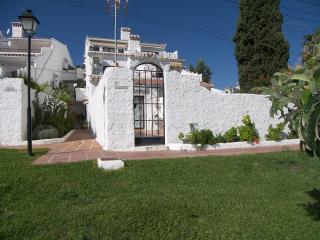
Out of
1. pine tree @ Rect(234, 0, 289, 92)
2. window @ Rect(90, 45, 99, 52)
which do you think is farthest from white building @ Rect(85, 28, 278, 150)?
window @ Rect(90, 45, 99, 52)

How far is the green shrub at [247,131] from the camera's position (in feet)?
38.3

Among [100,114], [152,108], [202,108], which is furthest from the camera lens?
[100,114]

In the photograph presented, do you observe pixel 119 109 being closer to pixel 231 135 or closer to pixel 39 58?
pixel 231 135

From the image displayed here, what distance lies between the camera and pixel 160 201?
17.0 feet

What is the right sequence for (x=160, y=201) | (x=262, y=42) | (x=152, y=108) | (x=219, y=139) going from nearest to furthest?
1. (x=160, y=201)
2. (x=219, y=139)
3. (x=152, y=108)
4. (x=262, y=42)

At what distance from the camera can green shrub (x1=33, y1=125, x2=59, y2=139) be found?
512 inches

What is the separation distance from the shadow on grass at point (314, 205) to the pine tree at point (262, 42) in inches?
483

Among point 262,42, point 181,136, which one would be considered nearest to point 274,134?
point 181,136

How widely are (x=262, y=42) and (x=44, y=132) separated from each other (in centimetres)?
1315

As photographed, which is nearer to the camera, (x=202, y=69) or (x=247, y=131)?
(x=247, y=131)

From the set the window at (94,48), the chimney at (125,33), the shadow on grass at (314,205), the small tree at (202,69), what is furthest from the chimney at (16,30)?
the shadow on grass at (314,205)

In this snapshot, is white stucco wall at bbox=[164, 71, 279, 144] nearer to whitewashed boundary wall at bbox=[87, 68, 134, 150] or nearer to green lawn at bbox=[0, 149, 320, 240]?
whitewashed boundary wall at bbox=[87, 68, 134, 150]

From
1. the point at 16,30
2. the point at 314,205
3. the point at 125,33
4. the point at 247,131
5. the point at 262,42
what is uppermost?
the point at 125,33

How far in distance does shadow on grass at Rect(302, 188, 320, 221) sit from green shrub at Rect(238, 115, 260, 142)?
17.0 ft
